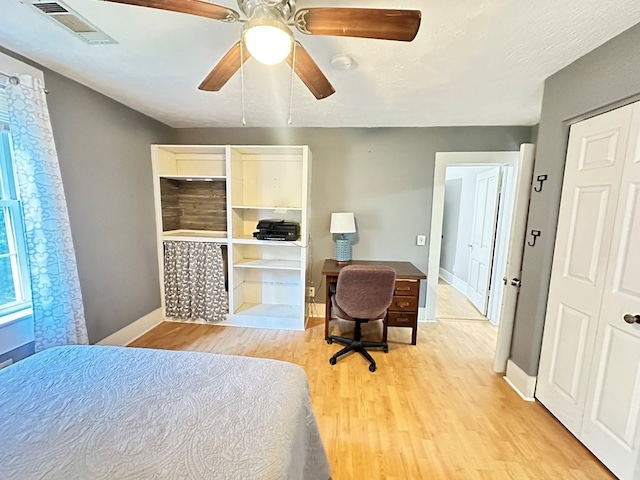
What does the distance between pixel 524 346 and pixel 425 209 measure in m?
1.71

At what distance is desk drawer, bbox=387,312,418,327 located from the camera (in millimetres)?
2848

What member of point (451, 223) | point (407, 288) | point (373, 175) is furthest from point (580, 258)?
point (451, 223)

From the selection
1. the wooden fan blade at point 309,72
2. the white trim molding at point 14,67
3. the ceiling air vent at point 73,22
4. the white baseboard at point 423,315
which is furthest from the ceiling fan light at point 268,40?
A: the white baseboard at point 423,315

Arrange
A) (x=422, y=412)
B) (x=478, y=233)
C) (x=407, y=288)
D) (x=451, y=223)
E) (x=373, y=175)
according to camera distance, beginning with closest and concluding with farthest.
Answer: (x=422, y=412) → (x=407, y=288) → (x=373, y=175) → (x=478, y=233) → (x=451, y=223)

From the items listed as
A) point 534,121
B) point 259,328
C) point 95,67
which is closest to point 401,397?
point 259,328

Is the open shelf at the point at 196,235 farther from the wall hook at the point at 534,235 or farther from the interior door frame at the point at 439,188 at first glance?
the wall hook at the point at 534,235

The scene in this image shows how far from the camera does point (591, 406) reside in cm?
160

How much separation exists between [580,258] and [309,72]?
6.53ft

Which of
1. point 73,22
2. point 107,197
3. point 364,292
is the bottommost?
point 364,292

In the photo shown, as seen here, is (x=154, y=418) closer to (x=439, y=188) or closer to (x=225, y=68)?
(x=225, y=68)

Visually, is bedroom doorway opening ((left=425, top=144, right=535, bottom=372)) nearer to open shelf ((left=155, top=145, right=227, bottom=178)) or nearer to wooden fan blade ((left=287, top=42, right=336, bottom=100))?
wooden fan blade ((left=287, top=42, right=336, bottom=100))

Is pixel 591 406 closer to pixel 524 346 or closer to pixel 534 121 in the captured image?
pixel 524 346

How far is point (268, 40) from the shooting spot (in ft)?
3.49

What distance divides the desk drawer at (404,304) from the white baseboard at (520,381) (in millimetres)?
886
